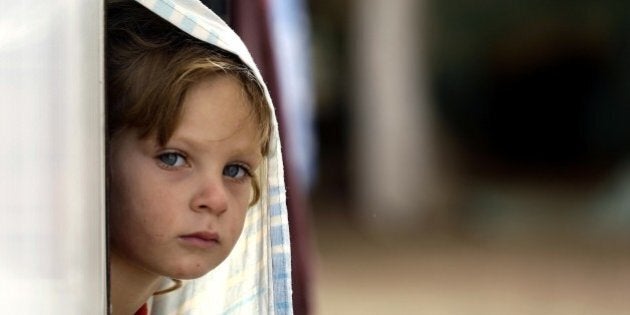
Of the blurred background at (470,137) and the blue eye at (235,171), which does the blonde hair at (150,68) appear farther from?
the blurred background at (470,137)

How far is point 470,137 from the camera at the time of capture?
7293 mm

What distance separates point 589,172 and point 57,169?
21.2 ft

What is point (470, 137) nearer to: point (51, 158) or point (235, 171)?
point (235, 171)

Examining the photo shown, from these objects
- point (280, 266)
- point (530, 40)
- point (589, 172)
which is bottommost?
point (280, 266)

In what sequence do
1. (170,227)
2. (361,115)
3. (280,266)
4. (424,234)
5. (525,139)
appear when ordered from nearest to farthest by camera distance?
(170,227) → (280,266) → (424,234) → (361,115) → (525,139)

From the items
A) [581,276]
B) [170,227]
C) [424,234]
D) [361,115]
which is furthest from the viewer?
[361,115]

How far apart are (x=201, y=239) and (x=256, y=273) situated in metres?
0.23

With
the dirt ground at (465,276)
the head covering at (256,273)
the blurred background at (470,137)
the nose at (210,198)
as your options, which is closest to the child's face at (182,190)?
the nose at (210,198)

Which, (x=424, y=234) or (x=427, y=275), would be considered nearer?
(x=427, y=275)

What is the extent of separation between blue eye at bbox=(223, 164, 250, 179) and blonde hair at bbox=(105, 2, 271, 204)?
7 cm

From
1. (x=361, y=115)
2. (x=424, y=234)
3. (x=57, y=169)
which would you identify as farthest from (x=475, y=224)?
(x=57, y=169)

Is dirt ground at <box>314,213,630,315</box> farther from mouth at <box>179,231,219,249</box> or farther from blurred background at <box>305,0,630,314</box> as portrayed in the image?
mouth at <box>179,231,219,249</box>

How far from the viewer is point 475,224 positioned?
621 cm

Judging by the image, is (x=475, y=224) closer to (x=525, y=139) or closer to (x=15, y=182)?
(x=525, y=139)
